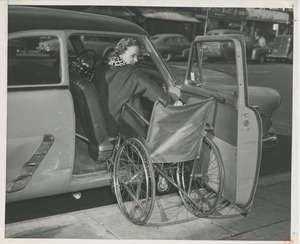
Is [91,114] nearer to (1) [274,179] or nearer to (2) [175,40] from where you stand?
(1) [274,179]

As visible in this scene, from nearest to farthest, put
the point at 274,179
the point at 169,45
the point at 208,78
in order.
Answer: the point at 274,179
the point at 208,78
the point at 169,45

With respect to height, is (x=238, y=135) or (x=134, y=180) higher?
(x=238, y=135)

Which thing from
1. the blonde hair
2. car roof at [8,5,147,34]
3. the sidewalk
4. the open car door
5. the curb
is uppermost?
car roof at [8,5,147,34]

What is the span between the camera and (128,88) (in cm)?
328

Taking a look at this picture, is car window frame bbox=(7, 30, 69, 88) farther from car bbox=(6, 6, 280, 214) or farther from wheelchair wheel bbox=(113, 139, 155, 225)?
wheelchair wheel bbox=(113, 139, 155, 225)

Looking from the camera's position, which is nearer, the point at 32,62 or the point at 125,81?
the point at 32,62

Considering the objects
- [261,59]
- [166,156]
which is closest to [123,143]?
[166,156]

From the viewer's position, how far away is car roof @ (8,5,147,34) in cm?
289

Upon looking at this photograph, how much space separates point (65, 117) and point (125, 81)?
63cm

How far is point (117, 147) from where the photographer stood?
338 centimetres

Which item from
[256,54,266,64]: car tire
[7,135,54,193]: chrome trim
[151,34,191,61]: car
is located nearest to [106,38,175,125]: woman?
[7,135,54,193]: chrome trim

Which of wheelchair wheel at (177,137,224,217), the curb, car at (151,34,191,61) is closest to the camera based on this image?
wheelchair wheel at (177,137,224,217)

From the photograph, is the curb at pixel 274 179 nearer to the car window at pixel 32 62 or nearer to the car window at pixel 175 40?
the car window at pixel 32 62

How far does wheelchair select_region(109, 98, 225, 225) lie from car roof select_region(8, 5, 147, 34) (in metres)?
0.78
